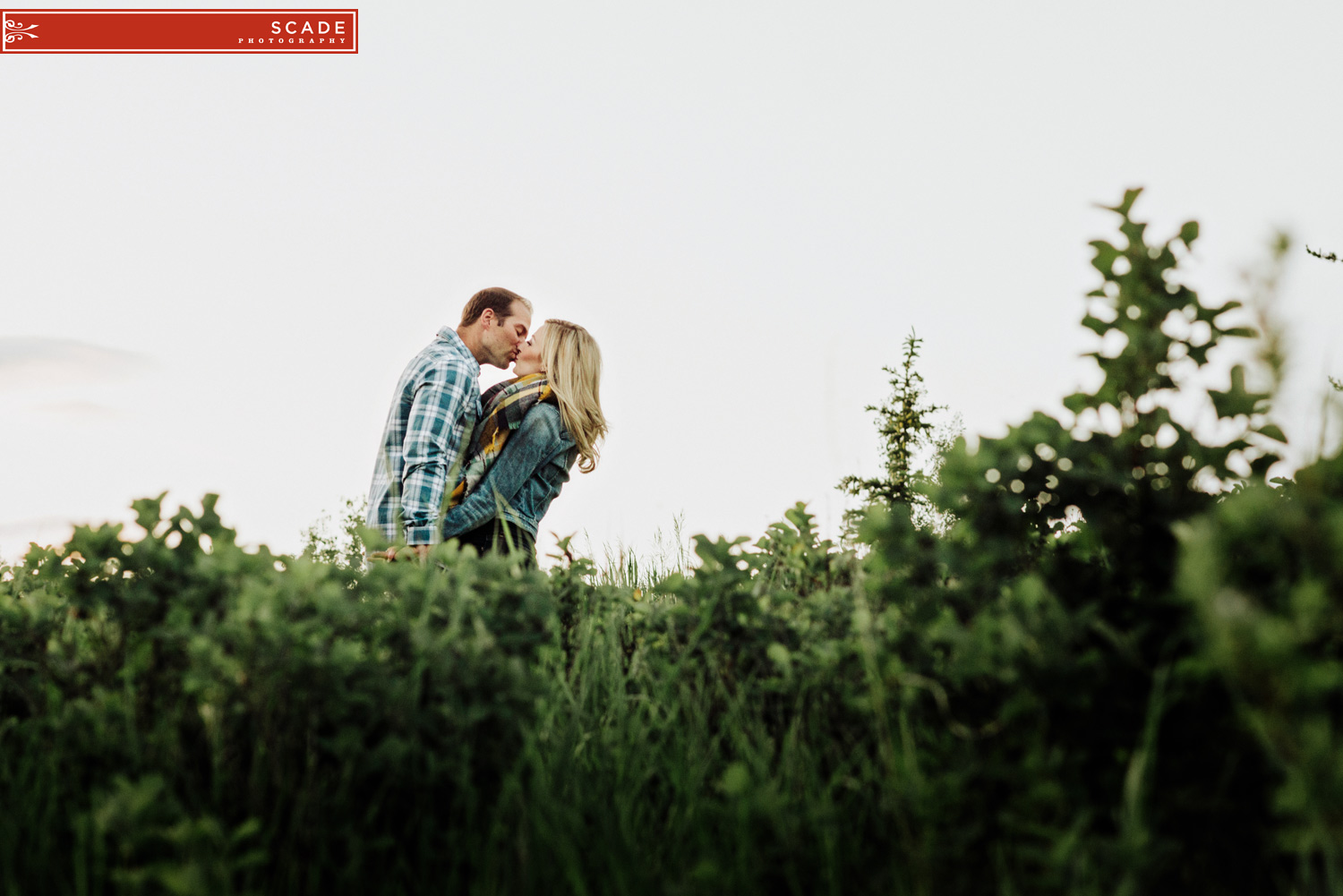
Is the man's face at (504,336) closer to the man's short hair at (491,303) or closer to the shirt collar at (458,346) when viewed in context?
the man's short hair at (491,303)

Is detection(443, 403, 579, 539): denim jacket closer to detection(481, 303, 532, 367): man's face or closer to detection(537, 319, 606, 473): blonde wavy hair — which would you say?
detection(537, 319, 606, 473): blonde wavy hair

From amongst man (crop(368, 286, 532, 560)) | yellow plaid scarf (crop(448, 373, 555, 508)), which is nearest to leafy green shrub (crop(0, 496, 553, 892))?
man (crop(368, 286, 532, 560))

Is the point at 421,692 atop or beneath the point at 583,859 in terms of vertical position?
atop

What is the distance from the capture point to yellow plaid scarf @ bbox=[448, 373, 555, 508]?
5859 mm

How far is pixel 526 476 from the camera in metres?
6.00

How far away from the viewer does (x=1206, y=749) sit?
1.79 meters

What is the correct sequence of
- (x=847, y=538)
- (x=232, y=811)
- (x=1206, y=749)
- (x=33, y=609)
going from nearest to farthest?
(x=1206, y=749)
(x=232, y=811)
(x=33, y=609)
(x=847, y=538)

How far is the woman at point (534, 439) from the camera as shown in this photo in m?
5.84

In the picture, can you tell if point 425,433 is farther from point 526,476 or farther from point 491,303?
point 491,303

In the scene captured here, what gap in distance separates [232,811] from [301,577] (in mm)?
562

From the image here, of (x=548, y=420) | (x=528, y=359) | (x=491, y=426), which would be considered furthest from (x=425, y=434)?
(x=528, y=359)

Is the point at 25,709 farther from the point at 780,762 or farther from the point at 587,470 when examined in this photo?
the point at 587,470

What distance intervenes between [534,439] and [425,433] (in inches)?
33.4

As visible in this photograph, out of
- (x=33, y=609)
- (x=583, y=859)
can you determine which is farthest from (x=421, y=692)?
(x=33, y=609)
